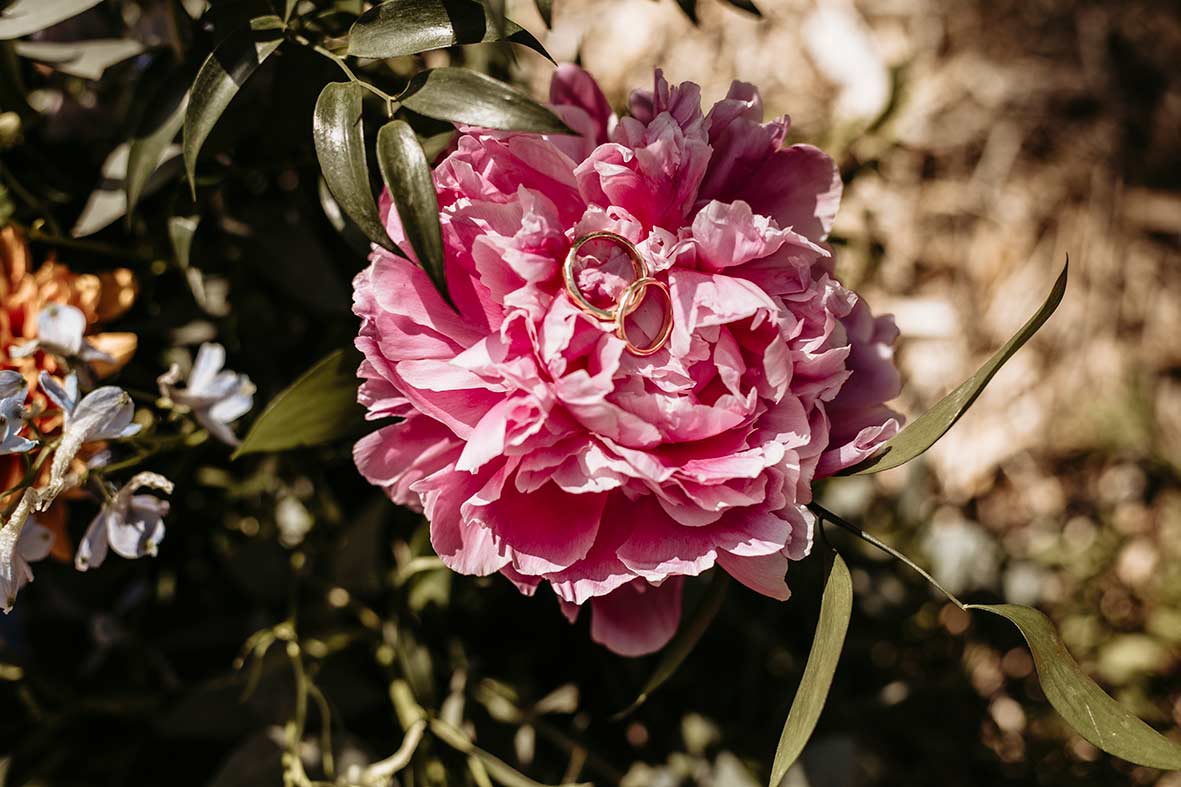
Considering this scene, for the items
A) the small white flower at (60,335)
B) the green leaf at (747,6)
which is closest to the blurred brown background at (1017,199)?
the green leaf at (747,6)

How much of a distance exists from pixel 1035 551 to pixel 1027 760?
0.58 feet

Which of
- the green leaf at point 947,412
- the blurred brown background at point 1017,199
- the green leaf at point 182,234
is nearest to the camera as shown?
the green leaf at point 947,412

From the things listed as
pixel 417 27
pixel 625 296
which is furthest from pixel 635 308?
pixel 417 27

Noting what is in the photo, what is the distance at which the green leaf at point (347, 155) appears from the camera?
281 mm

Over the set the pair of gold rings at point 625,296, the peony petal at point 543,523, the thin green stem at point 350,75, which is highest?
the thin green stem at point 350,75

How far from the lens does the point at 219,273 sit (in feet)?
1.50

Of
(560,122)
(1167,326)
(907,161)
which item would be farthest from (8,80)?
(1167,326)

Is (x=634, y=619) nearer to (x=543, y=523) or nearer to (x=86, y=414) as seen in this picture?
(x=543, y=523)

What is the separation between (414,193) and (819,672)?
0.60 feet

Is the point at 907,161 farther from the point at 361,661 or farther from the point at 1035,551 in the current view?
the point at 361,661

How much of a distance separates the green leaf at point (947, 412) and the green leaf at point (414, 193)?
5.6 inches

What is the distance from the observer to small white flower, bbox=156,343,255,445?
359 mm

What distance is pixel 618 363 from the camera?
0.29 metres

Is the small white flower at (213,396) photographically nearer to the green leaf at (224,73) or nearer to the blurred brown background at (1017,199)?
the green leaf at (224,73)
